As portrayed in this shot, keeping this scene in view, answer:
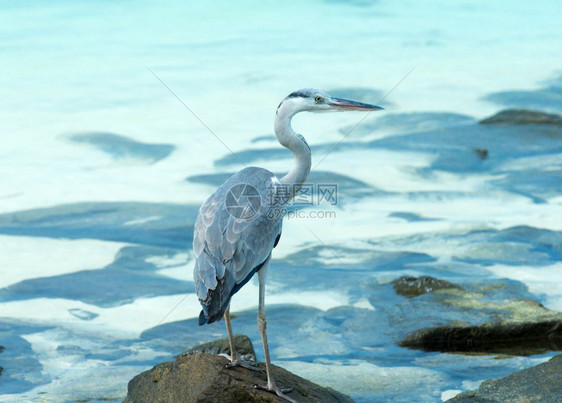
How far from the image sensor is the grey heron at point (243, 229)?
19.9 ft

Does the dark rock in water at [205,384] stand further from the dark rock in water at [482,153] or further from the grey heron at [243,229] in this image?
Result: the dark rock in water at [482,153]

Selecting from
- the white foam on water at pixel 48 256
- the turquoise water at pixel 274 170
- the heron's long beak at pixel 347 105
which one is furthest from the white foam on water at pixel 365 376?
the white foam on water at pixel 48 256

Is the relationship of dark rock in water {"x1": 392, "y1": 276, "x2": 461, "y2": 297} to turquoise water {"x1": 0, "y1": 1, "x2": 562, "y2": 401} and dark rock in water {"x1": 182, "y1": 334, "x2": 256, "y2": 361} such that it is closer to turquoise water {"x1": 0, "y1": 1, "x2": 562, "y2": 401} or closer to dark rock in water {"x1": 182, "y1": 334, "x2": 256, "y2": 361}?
turquoise water {"x1": 0, "y1": 1, "x2": 562, "y2": 401}

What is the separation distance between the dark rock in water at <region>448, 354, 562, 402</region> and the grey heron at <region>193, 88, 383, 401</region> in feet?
4.54

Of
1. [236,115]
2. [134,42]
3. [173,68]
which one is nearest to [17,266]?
[236,115]

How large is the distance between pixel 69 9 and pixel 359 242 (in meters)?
19.1

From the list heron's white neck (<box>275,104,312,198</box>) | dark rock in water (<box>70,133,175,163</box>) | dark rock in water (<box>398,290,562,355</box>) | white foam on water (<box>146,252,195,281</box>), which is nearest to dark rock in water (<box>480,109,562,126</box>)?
dark rock in water (<box>70,133,175,163</box>)

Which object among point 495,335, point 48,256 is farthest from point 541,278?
point 48,256

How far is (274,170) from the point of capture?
13.8m

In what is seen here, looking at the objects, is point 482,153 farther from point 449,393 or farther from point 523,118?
point 449,393

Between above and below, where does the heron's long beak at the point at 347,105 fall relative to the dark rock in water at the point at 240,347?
above

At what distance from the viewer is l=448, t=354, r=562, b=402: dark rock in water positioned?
6379mm

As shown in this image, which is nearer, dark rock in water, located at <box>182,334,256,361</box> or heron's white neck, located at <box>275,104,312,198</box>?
heron's white neck, located at <box>275,104,312,198</box>

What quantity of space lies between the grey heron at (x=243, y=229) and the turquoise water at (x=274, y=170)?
178cm
